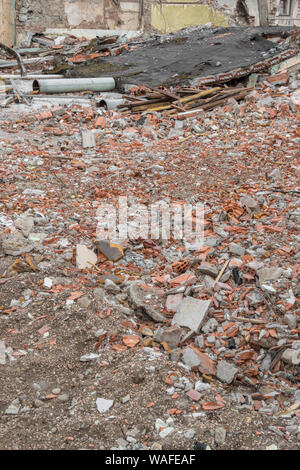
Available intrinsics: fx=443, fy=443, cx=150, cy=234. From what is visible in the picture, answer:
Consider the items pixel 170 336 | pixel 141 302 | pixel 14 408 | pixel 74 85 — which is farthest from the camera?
pixel 74 85

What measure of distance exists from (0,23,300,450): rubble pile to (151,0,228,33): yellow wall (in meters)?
10.4

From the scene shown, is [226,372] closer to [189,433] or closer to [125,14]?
[189,433]

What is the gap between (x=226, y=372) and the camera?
3031mm

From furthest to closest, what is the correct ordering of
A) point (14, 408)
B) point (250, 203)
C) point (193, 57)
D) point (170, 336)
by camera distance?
point (193, 57), point (250, 203), point (170, 336), point (14, 408)

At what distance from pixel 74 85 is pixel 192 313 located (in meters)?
7.18

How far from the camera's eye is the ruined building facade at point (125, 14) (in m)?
14.3

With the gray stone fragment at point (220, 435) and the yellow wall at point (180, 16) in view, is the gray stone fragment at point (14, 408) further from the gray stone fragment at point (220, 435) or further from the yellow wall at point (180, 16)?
the yellow wall at point (180, 16)

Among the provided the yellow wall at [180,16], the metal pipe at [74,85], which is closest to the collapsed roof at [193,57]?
the metal pipe at [74,85]

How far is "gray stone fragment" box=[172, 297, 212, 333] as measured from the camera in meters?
3.42

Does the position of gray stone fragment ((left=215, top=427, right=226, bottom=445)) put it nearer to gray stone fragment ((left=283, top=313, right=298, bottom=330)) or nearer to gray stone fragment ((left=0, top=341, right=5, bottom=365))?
gray stone fragment ((left=283, top=313, right=298, bottom=330))

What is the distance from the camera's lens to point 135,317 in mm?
3562

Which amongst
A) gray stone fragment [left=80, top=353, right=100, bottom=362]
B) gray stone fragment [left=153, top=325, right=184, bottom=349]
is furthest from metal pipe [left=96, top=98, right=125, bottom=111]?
gray stone fragment [left=80, top=353, right=100, bottom=362]

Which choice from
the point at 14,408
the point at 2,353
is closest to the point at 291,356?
the point at 14,408
